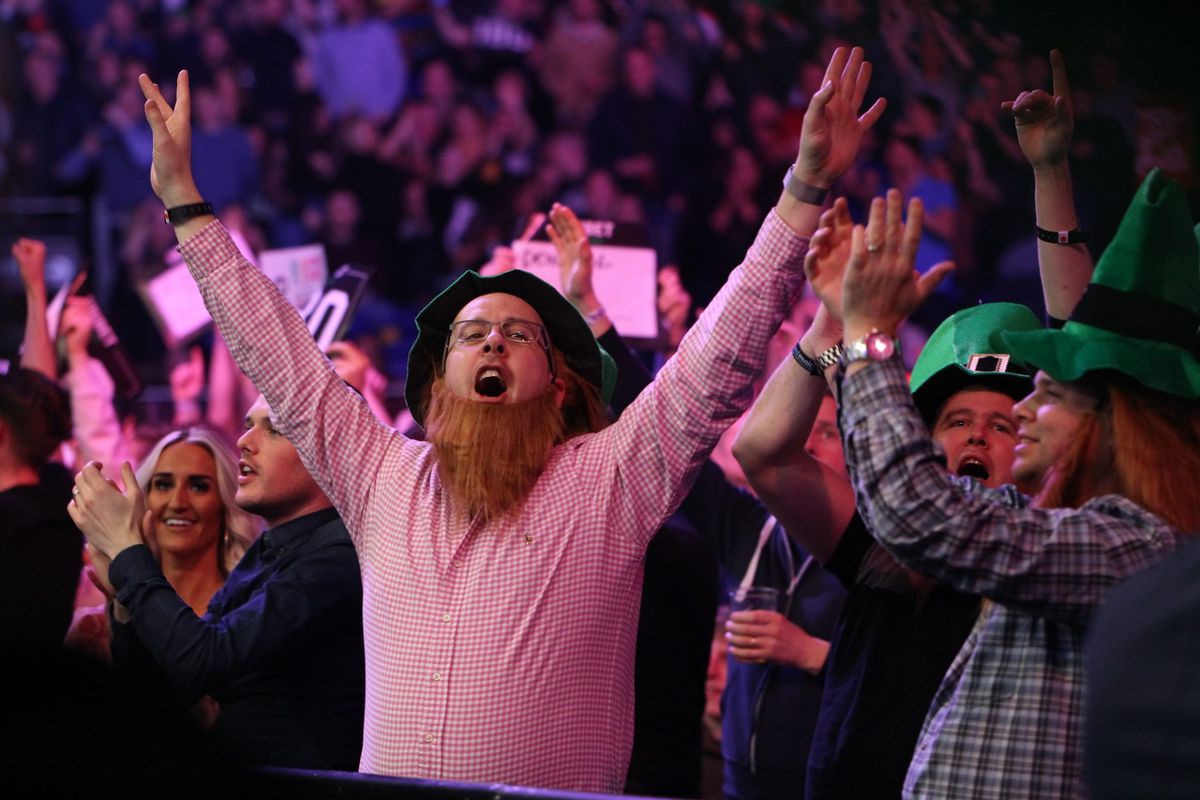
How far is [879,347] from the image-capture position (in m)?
1.80

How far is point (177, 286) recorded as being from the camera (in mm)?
4891

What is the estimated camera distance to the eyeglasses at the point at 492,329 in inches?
103

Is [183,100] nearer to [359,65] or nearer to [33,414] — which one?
[33,414]

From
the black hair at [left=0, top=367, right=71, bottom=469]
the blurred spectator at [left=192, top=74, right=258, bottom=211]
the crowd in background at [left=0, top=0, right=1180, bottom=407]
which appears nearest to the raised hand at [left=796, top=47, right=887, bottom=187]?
the black hair at [left=0, top=367, right=71, bottom=469]

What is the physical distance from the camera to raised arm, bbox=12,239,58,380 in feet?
13.9

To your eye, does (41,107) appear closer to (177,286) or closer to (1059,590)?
(177,286)

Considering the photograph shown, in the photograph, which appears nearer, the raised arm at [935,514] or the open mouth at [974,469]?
the raised arm at [935,514]

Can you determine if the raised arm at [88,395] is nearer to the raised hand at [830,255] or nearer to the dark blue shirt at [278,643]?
the dark blue shirt at [278,643]

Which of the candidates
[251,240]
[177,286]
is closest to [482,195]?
[251,240]

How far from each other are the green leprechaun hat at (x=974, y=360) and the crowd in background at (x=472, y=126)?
2.53m

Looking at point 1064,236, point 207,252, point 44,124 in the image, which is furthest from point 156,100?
point 44,124

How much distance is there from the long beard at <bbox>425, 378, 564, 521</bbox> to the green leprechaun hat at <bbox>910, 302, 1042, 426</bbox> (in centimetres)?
70

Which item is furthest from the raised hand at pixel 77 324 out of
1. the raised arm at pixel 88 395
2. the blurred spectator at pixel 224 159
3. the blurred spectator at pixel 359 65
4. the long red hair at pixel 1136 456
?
the blurred spectator at pixel 359 65

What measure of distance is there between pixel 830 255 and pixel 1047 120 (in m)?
0.76
